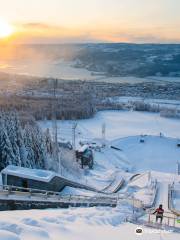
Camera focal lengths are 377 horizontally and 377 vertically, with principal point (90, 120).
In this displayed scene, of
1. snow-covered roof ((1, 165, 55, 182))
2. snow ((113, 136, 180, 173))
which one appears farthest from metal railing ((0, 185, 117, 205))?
snow ((113, 136, 180, 173))

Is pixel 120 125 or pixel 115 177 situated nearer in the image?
Answer: pixel 115 177

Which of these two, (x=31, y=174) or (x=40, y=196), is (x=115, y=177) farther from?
(x=40, y=196)

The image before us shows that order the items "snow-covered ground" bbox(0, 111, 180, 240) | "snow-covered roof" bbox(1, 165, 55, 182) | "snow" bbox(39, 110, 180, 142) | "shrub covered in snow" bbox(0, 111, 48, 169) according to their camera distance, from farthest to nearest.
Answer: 1. "snow" bbox(39, 110, 180, 142)
2. "shrub covered in snow" bbox(0, 111, 48, 169)
3. "snow-covered roof" bbox(1, 165, 55, 182)
4. "snow-covered ground" bbox(0, 111, 180, 240)

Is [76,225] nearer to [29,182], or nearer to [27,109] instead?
[29,182]

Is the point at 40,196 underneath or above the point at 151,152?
above

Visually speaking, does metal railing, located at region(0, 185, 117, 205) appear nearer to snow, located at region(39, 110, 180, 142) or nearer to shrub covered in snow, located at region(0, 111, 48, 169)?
shrub covered in snow, located at region(0, 111, 48, 169)

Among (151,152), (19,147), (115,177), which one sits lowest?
(151,152)

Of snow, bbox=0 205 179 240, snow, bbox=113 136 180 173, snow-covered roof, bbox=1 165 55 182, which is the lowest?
snow, bbox=113 136 180 173

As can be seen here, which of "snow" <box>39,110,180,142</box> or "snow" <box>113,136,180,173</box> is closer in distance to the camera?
"snow" <box>113,136,180,173</box>

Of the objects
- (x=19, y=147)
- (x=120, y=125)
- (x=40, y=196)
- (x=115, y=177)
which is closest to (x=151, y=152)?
(x=115, y=177)

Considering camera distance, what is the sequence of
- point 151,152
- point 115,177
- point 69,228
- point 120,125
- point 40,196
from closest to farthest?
1. point 69,228
2. point 40,196
3. point 115,177
4. point 151,152
5. point 120,125

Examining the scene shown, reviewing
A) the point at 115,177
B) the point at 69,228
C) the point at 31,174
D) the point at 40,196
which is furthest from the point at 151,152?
the point at 69,228

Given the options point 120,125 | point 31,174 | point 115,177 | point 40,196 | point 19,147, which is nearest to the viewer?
point 40,196
